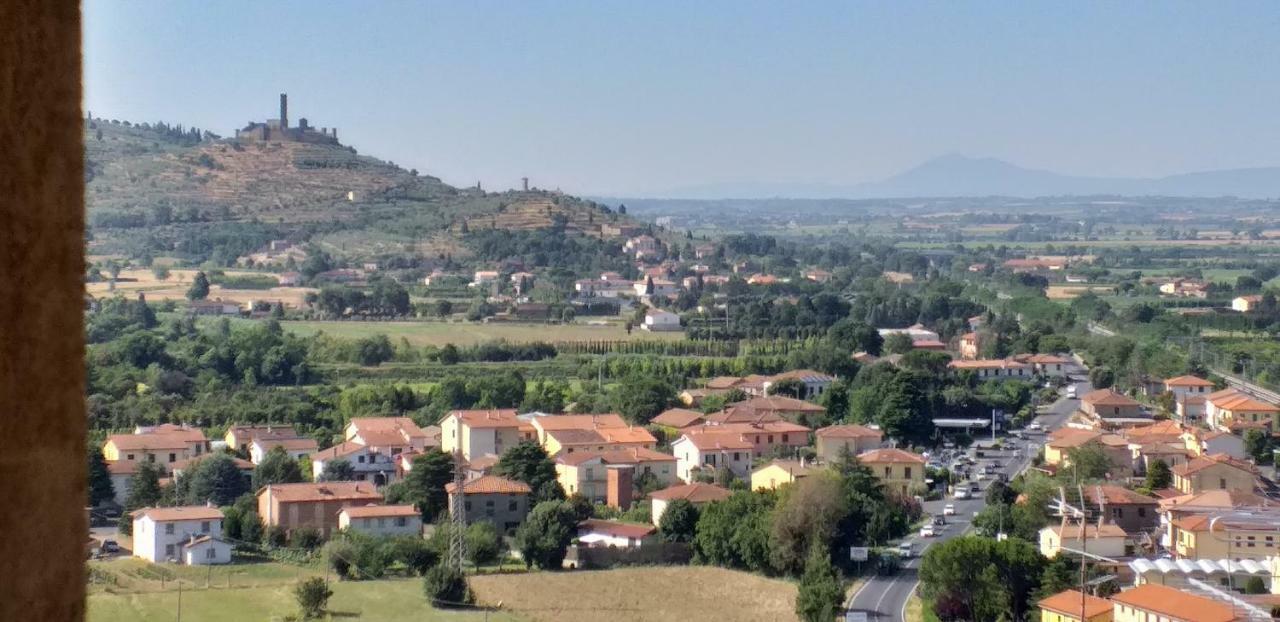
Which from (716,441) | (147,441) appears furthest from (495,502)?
(147,441)

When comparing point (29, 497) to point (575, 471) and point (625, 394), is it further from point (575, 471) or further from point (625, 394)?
point (625, 394)

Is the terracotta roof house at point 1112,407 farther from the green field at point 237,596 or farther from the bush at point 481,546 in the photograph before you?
the green field at point 237,596

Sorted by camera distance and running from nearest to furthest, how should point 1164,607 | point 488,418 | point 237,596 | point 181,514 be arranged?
point 1164,607 < point 237,596 < point 181,514 < point 488,418

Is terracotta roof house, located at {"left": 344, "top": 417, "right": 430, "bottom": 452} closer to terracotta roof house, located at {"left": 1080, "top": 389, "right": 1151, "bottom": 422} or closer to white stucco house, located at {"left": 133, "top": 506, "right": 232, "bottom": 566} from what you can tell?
white stucco house, located at {"left": 133, "top": 506, "right": 232, "bottom": 566}

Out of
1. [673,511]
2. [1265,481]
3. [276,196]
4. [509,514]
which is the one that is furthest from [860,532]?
[276,196]

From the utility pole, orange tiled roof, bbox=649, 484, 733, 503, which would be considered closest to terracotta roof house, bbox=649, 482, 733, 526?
orange tiled roof, bbox=649, 484, 733, 503

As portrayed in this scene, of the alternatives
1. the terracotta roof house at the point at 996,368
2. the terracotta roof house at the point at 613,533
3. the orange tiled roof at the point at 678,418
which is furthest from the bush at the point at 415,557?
the terracotta roof house at the point at 996,368

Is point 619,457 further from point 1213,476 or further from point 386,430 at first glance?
point 1213,476
